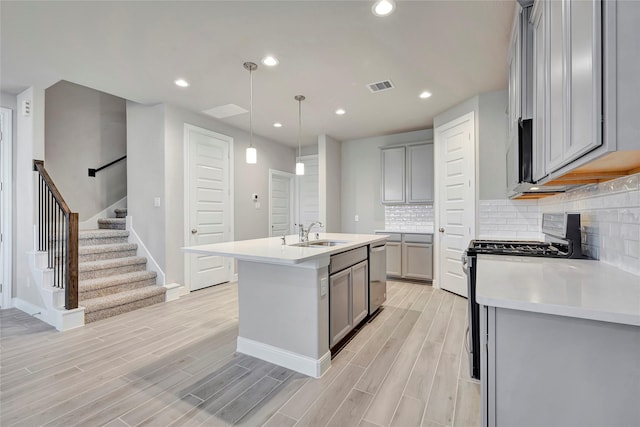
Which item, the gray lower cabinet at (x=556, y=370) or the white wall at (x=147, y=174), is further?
the white wall at (x=147, y=174)

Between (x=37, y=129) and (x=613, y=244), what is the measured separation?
17.3 feet

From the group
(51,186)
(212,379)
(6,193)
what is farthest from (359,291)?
(6,193)

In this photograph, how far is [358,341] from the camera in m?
2.68

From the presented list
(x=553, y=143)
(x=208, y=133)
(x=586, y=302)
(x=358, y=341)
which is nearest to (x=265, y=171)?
(x=208, y=133)

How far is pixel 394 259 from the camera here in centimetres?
496

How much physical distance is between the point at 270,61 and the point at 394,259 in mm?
3593

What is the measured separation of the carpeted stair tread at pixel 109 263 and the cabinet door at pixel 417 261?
3991mm

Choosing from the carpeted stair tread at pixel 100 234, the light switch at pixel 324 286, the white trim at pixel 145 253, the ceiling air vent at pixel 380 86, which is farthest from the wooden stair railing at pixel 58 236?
the ceiling air vent at pixel 380 86

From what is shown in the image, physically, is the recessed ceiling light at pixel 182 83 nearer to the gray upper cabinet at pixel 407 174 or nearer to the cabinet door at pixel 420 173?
the gray upper cabinet at pixel 407 174

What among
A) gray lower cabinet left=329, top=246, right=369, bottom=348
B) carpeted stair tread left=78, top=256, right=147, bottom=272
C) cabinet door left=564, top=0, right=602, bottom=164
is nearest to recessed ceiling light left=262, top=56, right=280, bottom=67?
gray lower cabinet left=329, top=246, right=369, bottom=348

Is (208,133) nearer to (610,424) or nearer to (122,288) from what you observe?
(122,288)

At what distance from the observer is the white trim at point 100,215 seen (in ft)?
15.0

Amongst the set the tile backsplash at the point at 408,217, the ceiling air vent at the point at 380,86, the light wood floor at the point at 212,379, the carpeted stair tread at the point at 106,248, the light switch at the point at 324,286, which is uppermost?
the ceiling air vent at the point at 380,86

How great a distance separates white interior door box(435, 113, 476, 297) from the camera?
12.7ft
